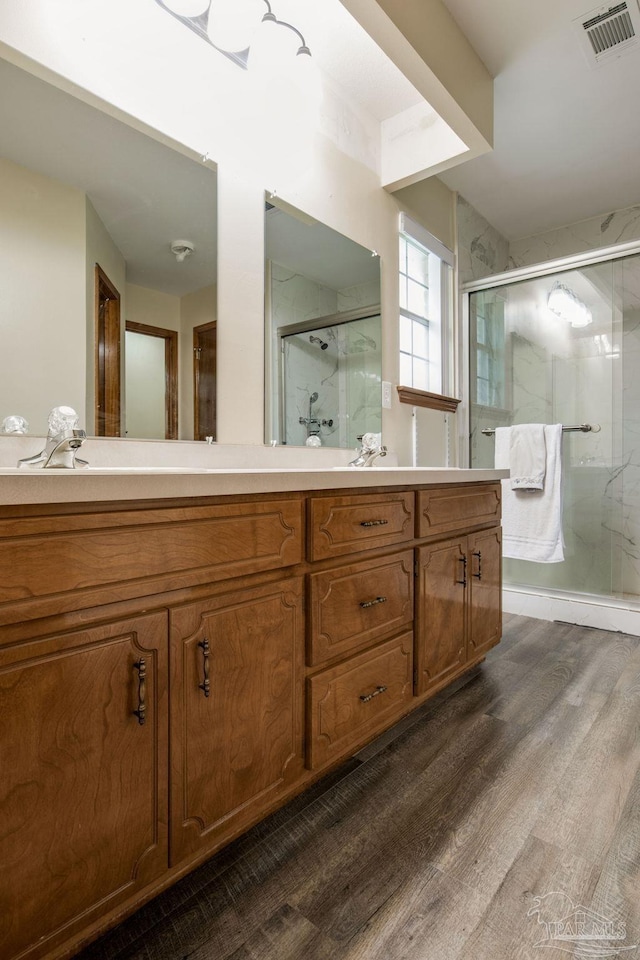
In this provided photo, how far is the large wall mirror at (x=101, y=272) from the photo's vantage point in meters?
1.13

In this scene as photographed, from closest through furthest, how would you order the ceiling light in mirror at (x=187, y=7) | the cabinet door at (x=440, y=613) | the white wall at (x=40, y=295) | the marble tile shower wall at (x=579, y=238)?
the white wall at (x=40, y=295), the ceiling light in mirror at (x=187, y=7), the cabinet door at (x=440, y=613), the marble tile shower wall at (x=579, y=238)

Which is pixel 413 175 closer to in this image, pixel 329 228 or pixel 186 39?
pixel 329 228

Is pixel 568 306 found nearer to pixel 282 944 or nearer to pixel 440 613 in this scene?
pixel 440 613

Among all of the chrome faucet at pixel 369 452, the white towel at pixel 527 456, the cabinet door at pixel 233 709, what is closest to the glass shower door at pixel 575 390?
the white towel at pixel 527 456

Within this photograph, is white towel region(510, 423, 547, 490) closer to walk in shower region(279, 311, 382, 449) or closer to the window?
the window

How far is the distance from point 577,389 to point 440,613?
6.15 feet

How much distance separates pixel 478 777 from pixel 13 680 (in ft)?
4.00

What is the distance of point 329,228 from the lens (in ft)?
6.40

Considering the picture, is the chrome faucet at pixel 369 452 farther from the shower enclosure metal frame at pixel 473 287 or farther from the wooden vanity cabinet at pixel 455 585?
the shower enclosure metal frame at pixel 473 287

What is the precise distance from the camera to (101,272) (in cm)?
129

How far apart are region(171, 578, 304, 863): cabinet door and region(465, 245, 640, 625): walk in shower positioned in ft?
7.28

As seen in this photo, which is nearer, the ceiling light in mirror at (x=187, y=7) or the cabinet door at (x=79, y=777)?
the cabinet door at (x=79, y=777)

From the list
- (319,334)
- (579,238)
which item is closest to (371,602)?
(319,334)

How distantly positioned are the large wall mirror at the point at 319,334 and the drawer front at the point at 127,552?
0.71 meters
